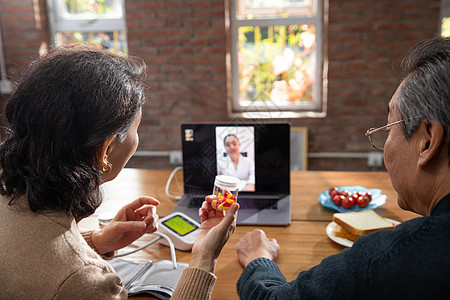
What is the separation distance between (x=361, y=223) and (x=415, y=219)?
60cm

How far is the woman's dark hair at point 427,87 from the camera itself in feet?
2.31

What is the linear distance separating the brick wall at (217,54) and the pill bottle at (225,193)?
2359 mm

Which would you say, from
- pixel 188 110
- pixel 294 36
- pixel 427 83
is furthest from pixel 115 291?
pixel 294 36

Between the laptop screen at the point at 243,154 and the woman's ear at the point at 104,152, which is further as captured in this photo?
the laptop screen at the point at 243,154

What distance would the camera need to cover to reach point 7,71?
3648mm

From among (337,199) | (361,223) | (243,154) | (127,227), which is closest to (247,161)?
(243,154)

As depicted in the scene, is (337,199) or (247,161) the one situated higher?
(247,161)

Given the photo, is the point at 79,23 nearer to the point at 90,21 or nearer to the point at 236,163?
the point at 90,21

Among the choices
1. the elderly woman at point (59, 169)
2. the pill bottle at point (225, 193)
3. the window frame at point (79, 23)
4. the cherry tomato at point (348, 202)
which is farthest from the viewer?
the window frame at point (79, 23)

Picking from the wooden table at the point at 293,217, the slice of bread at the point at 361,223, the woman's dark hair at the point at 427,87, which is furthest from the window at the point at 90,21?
the woman's dark hair at the point at 427,87

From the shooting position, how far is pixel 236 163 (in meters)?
1.57

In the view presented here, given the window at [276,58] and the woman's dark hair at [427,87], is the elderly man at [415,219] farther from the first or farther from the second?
the window at [276,58]

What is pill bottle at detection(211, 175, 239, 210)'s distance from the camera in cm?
111

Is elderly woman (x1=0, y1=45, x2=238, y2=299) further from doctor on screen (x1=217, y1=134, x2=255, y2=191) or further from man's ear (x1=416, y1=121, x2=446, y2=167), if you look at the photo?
doctor on screen (x1=217, y1=134, x2=255, y2=191)
